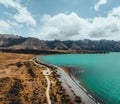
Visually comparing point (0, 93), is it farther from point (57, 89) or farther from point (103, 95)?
point (103, 95)

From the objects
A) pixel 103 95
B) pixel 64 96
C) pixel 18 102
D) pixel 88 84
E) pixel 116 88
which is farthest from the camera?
pixel 88 84

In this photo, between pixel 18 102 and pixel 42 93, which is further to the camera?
pixel 42 93

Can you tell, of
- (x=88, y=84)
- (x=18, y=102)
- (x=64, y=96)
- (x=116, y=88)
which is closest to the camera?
(x=18, y=102)

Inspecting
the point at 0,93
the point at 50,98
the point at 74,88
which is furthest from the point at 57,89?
the point at 0,93

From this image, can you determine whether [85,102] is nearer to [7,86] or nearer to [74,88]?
[74,88]

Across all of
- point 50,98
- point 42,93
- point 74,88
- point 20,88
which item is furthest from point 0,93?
point 74,88

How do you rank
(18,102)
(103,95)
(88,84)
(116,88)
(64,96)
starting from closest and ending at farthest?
(18,102), (64,96), (103,95), (116,88), (88,84)

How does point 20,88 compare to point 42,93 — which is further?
point 20,88

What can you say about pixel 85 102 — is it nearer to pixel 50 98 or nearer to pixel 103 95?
pixel 50 98
